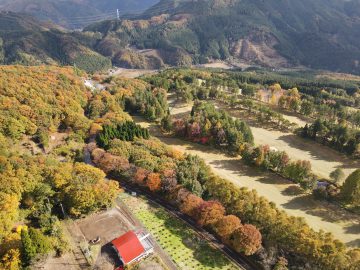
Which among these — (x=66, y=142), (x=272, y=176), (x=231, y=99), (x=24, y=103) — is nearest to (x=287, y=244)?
(x=272, y=176)

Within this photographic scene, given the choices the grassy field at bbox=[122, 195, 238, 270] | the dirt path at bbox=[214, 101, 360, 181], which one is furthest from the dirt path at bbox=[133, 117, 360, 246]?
the grassy field at bbox=[122, 195, 238, 270]

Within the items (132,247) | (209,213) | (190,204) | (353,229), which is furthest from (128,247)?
(353,229)

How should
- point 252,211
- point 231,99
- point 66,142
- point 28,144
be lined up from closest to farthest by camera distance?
1. point 252,211
2. point 28,144
3. point 66,142
4. point 231,99

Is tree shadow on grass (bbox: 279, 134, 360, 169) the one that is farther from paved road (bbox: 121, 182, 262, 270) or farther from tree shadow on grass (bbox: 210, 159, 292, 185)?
paved road (bbox: 121, 182, 262, 270)

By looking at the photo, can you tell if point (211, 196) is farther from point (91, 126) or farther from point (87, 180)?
point (91, 126)

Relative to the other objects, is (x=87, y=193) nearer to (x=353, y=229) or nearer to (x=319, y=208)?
(x=319, y=208)

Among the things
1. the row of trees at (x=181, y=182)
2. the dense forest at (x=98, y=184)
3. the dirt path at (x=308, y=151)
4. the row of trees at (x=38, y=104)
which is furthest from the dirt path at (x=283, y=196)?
the row of trees at (x=38, y=104)

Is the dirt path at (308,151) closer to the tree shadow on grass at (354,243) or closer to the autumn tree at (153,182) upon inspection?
the tree shadow on grass at (354,243)
